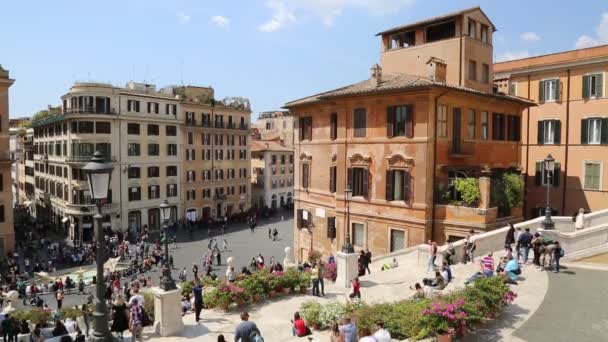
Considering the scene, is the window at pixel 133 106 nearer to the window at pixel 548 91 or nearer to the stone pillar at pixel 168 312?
the window at pixel 548 91

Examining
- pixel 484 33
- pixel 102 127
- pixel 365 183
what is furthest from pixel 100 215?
pixel 102 127

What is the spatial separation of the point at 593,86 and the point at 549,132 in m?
4.21

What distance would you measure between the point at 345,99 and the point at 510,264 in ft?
45.1

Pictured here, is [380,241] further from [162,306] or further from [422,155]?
[162,306]

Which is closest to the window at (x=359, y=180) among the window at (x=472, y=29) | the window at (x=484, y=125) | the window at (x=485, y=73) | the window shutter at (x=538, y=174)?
the window at (x=484, y=125)

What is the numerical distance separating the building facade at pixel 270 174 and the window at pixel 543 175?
141 ft

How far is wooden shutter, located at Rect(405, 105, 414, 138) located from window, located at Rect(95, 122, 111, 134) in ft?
116

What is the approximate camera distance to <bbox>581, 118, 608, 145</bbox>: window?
99.6ft

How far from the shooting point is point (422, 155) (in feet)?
76.8

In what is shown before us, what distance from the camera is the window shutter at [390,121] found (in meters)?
24.5

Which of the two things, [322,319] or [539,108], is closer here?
[322,319]

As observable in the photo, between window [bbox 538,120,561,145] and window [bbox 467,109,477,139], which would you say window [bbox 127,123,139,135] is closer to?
window [bbox 467,109,477,139]

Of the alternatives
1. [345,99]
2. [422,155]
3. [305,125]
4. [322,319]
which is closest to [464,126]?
[422,155]

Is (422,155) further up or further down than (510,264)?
further up
